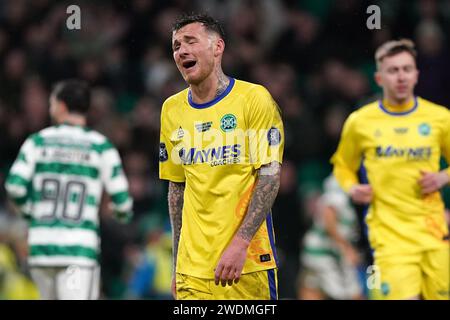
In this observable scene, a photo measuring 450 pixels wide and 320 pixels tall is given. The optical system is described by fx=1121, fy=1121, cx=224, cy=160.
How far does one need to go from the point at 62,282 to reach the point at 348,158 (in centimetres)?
230

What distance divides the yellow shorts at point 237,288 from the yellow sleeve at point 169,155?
576mm

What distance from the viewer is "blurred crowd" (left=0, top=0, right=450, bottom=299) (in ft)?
39.2

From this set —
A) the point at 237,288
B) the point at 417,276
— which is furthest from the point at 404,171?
the point at 237,288

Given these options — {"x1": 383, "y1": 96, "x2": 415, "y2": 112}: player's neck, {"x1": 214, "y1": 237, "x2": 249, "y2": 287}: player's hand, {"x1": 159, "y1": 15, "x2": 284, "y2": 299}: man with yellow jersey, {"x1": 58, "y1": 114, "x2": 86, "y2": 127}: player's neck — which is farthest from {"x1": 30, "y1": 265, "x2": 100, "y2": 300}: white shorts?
{"x1": 214, "y1": 237, "x2": 249, "y2": 287}: player's hand

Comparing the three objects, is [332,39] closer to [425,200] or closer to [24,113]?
[24,113]

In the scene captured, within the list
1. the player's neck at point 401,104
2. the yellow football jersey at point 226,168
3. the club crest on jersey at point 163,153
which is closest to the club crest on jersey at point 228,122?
the yellow football jersey at point 226,168

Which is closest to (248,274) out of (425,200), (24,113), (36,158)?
(425,200)

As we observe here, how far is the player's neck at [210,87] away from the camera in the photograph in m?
6.02

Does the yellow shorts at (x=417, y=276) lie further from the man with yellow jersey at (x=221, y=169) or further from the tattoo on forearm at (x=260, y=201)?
the tattoo on forearm at (x=260, y=201)

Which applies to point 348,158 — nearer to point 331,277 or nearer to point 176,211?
point 176,211

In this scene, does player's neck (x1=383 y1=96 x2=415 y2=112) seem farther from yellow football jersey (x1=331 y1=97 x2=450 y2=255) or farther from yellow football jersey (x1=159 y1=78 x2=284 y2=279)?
yellow football jersey (x1=159 y1=78 x2=284 y2=279)

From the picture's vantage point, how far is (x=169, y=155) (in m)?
6.24

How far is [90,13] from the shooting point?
48.1ft

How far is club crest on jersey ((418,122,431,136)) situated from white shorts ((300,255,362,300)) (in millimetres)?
3660
